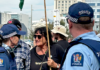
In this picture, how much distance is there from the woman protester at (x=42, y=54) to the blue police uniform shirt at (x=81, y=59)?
5.05ft

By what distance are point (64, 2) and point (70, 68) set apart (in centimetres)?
13884

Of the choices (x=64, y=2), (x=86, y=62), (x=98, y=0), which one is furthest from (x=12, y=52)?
(x=64, y=2)

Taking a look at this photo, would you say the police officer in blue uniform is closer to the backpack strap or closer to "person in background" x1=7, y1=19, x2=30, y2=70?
"person in background" x1=7, y1=19, x2=30, y2=70

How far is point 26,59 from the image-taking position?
11.4 ft

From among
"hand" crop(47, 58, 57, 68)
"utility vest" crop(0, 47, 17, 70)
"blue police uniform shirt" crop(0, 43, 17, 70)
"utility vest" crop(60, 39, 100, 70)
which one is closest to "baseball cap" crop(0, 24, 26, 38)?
"blue police uniform shirt" crop(0, 43, 17, 70)

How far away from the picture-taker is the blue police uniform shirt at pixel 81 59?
177 cm

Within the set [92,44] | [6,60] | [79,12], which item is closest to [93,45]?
[92,44]

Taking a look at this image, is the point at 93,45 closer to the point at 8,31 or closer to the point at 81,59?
the point at 81,59

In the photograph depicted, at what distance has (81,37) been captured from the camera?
6.49 feet

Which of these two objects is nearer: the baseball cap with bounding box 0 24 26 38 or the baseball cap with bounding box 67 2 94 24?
the baseball cap with bounding box 67 2 94 24

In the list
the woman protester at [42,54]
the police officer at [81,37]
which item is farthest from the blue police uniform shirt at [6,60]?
the police officer at [81,37]

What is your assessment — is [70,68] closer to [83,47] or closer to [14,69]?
[83,47]

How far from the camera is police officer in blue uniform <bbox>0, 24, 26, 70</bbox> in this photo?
10.2 feet

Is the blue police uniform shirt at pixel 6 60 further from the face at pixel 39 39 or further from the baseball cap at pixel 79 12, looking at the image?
the baseball cap at pixel 79 12
